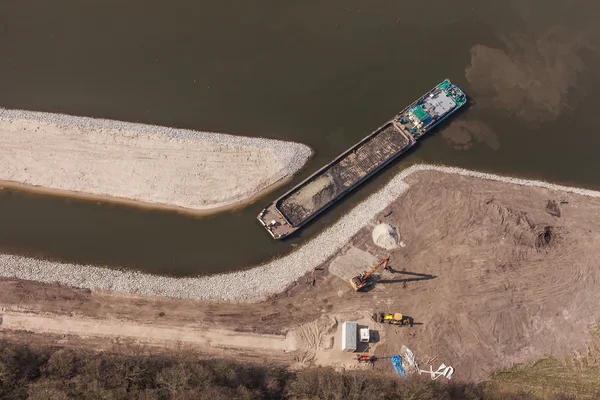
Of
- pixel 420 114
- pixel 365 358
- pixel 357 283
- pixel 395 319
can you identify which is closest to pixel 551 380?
pixel 395 319

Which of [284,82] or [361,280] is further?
[284,82]

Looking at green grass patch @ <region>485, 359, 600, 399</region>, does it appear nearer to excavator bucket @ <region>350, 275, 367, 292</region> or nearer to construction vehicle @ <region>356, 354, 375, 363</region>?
construction vehicle @ <region>356, 354, 375, 363</region>

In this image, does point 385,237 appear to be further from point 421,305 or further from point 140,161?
Answer: point 140,161

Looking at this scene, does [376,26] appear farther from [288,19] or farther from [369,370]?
[369,370]

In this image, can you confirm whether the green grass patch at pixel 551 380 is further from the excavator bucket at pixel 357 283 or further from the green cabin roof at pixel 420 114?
the green cabin roof at pixel 420 114

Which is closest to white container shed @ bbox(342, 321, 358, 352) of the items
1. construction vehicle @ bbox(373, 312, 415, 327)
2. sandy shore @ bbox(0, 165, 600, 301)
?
construction vehicle @ bbox(373, 312, 415, 327)

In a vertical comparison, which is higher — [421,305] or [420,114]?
[420,114]

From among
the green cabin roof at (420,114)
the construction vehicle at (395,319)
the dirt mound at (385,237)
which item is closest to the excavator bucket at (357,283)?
the construction vehicle at (395,319)

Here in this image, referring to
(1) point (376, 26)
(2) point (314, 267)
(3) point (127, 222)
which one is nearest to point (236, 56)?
(1) point (376, 26)
